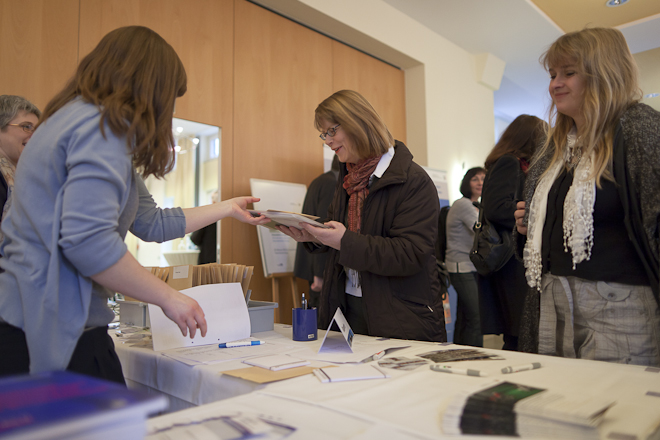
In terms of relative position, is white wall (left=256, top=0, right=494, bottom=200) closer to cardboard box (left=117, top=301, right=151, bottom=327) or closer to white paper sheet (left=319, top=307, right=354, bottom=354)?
cardboard box (left=117, top=301, right=151, bottom=327)

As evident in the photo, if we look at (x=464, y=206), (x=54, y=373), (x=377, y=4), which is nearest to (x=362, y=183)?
(x=54, y=373)

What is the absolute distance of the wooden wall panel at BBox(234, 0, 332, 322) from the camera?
3.72m

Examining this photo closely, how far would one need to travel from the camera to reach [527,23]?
5387mm

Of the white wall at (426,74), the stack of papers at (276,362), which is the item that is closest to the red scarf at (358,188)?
the stack of papers at (276,362)

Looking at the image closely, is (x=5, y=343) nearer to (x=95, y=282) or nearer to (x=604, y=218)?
(x=95, y=282)

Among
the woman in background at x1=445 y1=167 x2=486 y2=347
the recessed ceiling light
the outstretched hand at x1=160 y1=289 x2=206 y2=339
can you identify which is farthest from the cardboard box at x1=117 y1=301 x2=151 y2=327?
the recessed ceiling light

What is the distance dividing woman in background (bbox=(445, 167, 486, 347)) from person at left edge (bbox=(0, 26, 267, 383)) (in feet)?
9.31

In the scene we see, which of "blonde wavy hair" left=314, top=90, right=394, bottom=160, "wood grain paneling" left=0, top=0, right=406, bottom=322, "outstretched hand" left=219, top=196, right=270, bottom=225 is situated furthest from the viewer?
"wood grain paneling" left=0, top=0, right=406, bottom=322

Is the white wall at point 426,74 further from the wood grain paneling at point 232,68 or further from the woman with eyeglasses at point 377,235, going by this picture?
the woman with eyeglasses at point 377,235

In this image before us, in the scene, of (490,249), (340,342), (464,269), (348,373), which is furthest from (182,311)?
(464,269)

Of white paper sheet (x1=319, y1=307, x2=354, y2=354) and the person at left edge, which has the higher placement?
the person at left edge

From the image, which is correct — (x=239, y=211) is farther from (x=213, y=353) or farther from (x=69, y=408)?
(x=69, y=408)

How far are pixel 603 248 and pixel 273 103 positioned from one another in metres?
3.20

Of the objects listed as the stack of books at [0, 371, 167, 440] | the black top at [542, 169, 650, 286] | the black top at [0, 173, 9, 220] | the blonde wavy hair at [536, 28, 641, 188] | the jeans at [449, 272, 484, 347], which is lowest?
the jeans at [449, 272, 484, 347]
